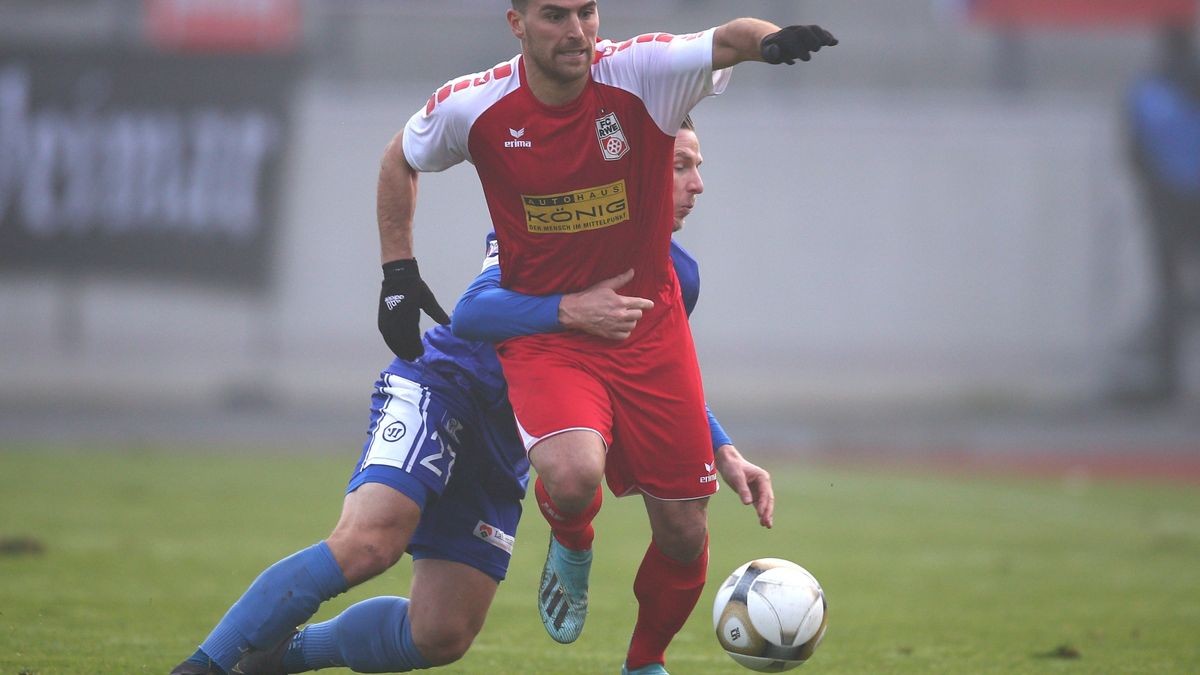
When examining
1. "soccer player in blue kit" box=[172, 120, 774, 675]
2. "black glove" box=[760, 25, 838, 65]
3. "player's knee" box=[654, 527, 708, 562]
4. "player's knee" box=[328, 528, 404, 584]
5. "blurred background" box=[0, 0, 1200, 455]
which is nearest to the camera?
"black glove" box=[760, 25, 838, 65]

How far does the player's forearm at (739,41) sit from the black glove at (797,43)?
0.42 feet

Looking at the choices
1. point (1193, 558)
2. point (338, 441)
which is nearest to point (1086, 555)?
point (1193, 558)

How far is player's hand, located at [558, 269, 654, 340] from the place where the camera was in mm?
4836

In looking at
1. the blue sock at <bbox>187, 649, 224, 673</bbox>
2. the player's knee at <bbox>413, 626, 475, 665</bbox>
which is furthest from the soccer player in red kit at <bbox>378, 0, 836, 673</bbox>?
the blue sock at <bbox>187, 649, 224, 673</bbox>

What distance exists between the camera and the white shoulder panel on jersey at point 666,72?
4.72m

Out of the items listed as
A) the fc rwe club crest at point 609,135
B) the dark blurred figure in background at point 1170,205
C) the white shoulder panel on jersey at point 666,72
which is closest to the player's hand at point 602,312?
the fc rwe club crest at point 609,135

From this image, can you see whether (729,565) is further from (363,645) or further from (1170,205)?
(1170,205)

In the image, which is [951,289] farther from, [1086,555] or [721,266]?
[1086,555]

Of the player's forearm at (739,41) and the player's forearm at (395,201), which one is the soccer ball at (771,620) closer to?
the player's forearm at (395,201)

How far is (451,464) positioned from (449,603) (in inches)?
19.1

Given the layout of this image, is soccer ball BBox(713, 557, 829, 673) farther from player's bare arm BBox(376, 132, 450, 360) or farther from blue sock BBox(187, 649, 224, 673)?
blue sock BBox(187, 649, 224, 673)

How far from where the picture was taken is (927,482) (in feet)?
51.2

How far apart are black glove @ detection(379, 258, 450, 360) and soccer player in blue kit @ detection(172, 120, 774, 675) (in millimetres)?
47

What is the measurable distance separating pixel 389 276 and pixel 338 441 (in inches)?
560
